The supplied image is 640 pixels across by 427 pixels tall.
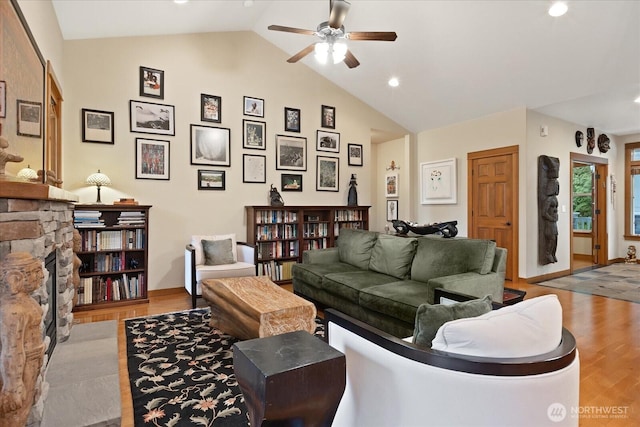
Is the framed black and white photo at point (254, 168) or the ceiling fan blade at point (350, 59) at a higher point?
the ceiling fan blade at point (350, 59)

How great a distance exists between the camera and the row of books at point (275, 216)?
5293 mm

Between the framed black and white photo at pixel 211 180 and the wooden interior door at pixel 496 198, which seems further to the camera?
the wooden interior door at pixel 496 198

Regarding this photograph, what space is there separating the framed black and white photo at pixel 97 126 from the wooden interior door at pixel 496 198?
17.7ft

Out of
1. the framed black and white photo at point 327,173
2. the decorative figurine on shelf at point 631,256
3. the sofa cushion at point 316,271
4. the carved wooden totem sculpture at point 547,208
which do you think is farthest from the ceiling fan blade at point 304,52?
the decorative figurine on shelf at point 631,256

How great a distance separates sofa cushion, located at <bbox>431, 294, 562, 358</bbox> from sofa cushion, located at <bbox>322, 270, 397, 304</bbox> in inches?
76.5

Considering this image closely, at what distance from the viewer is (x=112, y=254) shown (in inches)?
167

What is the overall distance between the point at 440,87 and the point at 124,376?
17.3 feet

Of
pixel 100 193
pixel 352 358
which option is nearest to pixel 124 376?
pixel 352 358

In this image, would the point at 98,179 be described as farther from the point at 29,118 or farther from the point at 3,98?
the point at 3,98

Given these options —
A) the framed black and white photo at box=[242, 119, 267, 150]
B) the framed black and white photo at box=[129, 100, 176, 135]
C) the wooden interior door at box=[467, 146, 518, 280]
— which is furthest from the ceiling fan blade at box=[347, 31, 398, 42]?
the wooden interior door at box=[467, 146, 518, 280]

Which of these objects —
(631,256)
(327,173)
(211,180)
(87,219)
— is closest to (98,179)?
(87,219)

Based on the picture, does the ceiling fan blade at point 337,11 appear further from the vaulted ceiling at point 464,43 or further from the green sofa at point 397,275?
the green sofa at point 397,275

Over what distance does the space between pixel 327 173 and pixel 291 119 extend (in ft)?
3.59

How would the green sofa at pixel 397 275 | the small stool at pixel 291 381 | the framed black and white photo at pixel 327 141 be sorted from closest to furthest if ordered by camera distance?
1. the small stool at pixel 291 381
2. the green sofa at pixel 397 275
3. the framed black and white photo at pixel 327 141
